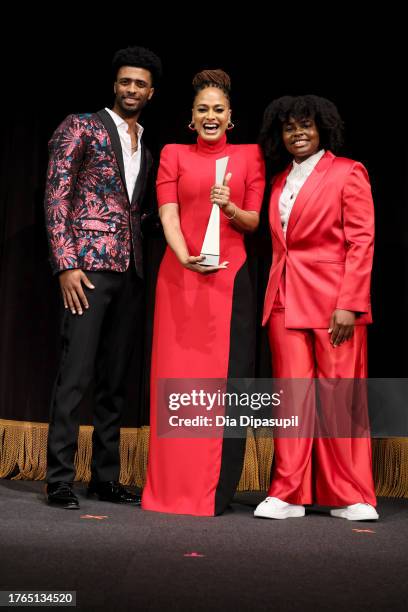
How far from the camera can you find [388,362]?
3291 millimetres

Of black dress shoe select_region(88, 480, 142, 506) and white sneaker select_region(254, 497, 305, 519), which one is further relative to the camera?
black dress shoe select_region(88, 480, 142, 506)

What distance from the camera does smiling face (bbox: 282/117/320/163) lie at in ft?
8.52

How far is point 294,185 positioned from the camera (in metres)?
2.62

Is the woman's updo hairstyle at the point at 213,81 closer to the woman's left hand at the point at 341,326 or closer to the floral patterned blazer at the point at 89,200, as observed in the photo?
the floral patterned blazer at the point at 89,200

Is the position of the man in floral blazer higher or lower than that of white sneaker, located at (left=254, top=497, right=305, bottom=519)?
higher

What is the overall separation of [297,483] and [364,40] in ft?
6.13

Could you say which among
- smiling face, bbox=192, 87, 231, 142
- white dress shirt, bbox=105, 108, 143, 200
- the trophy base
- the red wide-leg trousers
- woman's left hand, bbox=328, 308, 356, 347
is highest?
smiling face, bbox=192, 87, 231, 142

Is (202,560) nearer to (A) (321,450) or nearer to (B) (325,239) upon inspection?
(A) (321,450)

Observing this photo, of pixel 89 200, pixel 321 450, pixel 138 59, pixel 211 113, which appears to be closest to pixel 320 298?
pixel 321 450

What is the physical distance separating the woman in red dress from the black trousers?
0.12 m

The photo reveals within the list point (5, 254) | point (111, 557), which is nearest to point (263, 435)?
point (5, 254)

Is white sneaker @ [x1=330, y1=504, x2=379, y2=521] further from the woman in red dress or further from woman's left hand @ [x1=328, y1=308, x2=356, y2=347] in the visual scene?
woman's left hand @ [x1=328, y1=308, x2=356, y2=347]

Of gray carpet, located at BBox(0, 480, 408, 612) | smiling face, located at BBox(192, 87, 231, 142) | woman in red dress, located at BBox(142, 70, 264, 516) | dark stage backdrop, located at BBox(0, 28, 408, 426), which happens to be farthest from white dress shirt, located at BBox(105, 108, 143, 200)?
gray carpet, located at BBox(0, 480, 408, 612)

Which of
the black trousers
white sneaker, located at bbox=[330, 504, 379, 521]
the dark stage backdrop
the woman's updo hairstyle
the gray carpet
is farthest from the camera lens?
the dark stage backdrop
